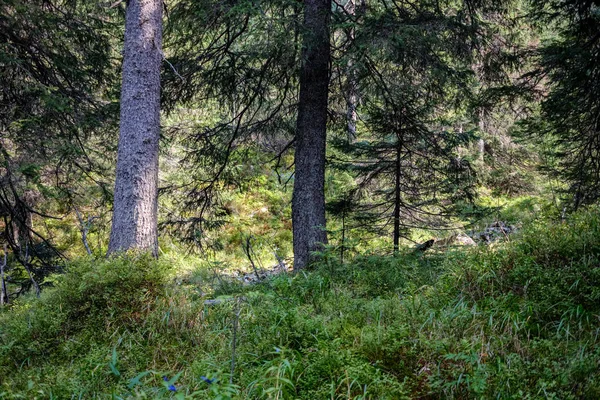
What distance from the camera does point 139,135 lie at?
5.57 m

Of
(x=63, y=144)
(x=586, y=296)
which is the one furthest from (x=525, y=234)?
(x=63, y=144)

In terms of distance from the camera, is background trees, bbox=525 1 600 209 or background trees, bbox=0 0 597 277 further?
background trees, bbox=525 1 600 209

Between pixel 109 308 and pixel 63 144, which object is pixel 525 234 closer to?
pixel 109 308

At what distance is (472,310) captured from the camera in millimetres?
3447

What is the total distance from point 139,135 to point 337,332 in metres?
3.78

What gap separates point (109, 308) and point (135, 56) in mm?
3338

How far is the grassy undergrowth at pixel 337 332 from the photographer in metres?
2.71

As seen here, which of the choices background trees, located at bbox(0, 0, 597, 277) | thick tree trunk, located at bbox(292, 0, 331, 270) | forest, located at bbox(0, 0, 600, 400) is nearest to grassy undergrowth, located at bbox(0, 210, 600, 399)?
forest, located at bbox(0, 0, 600, 400)

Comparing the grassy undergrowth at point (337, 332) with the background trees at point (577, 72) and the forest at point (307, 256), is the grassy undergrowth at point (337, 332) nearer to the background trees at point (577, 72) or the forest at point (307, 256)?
the forest at point (307, 256)

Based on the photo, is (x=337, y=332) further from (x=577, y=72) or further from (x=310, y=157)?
(x=577, y=72)

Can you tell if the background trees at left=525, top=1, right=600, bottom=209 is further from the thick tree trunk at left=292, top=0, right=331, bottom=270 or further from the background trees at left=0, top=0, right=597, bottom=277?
the thick tree trunk at left=292, top=0, right=331, bottom=270

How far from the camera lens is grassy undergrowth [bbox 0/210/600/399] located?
2.71 m

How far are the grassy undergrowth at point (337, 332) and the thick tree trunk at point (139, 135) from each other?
0.84 metres

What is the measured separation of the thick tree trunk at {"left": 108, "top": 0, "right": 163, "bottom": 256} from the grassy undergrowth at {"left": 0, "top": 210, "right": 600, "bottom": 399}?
84 cm
